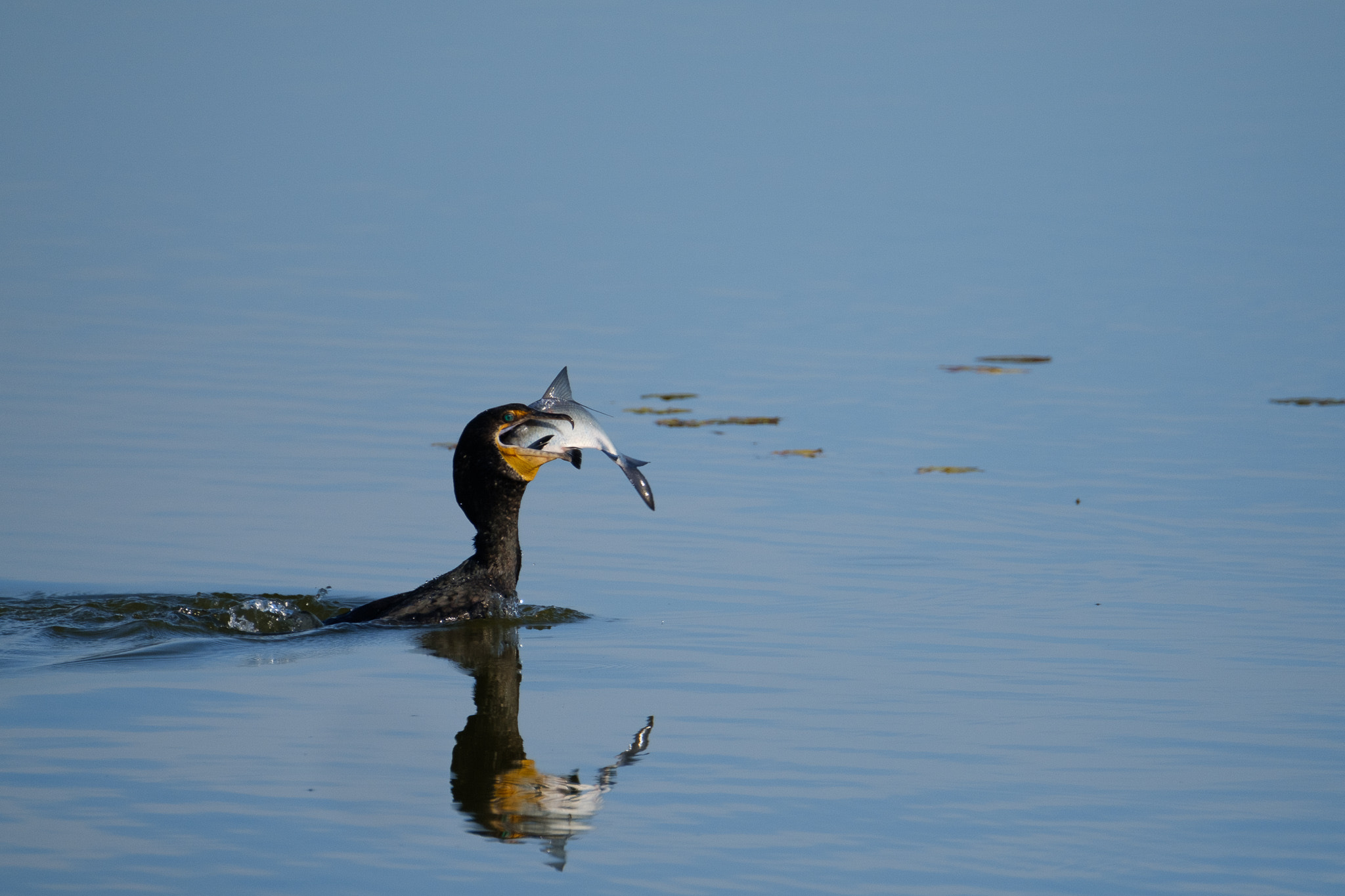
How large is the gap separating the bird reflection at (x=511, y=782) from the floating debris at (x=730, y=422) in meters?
6.26

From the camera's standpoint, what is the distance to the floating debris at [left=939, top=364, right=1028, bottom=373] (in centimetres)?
1655

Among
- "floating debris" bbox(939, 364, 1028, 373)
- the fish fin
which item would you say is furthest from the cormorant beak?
"floating debris" bbox(939, 364, 1028, 373)

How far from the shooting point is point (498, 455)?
29.6 ft

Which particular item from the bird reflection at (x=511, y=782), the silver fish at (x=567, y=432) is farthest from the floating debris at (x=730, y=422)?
the bird reflection at (x=511, y=782)

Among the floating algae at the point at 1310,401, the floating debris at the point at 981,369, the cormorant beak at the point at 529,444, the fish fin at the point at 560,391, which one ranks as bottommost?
the cormorant beak at the point at 529,444

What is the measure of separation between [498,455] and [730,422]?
5.09m

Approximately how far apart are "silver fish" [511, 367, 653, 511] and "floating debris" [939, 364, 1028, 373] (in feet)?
27.2

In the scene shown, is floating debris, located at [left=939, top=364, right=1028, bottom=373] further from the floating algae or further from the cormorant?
the cormorant

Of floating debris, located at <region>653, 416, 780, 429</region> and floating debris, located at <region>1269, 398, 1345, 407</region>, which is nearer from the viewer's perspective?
floating debris, located at <region>653, 416, 780, 429</region>

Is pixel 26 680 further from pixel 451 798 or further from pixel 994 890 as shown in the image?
pixel 994 890

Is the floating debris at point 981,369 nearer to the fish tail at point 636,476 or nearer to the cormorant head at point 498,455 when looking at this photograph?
the cormorant head at point 498,455

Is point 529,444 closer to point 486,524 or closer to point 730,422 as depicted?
point 486,524

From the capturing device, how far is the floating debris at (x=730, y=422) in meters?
13.8

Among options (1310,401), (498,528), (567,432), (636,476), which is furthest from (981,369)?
(636,476)
